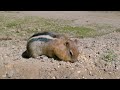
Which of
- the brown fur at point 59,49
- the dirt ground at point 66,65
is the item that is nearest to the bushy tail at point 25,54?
the dirt ground at point 66,65

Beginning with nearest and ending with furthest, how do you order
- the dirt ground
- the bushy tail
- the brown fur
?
1. the dirt ground
2. the brown fur
3. the bushy tail

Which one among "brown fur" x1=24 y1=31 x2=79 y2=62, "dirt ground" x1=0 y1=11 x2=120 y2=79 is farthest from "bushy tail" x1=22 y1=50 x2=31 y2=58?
"brown fur" x1=24 y1=31 x2=79 y2=62

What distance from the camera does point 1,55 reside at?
6.35m

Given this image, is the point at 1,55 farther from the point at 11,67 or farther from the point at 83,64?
the point at 83,64

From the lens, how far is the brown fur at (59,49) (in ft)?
18.9

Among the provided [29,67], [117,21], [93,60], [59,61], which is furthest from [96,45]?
[117,21]

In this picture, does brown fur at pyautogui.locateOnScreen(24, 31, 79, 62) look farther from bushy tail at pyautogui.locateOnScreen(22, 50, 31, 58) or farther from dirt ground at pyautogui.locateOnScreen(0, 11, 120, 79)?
bushy tail at pyautogui.locateOnScreen(22, 50, 31, 58)

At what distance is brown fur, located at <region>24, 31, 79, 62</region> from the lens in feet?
18.9

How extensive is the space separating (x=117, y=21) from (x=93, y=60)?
25.0 ft

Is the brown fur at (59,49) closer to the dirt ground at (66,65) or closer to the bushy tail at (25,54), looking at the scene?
the dirt ground at (66,65)

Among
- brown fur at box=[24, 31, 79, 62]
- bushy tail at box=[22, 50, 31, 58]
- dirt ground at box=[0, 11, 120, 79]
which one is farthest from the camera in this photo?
bushy tail at box=[22, 50, 31, 58]

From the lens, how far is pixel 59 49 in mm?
5750

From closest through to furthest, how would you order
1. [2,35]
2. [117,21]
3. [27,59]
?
1. [27,59]
2. [2,35]
3. [117,21]

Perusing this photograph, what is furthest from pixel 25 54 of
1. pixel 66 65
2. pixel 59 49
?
pixel 66 65
